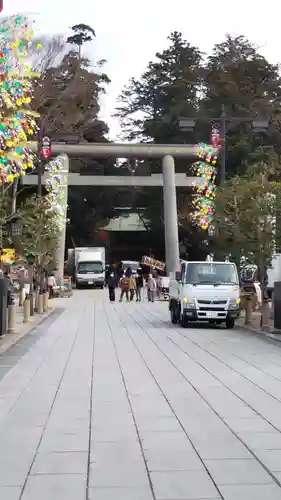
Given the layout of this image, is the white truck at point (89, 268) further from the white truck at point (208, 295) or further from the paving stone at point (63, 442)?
the paving stone at point (63, 442)

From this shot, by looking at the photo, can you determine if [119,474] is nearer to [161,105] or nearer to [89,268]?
[89,268]

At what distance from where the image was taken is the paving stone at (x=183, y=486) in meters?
5.23

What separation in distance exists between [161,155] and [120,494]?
150ft

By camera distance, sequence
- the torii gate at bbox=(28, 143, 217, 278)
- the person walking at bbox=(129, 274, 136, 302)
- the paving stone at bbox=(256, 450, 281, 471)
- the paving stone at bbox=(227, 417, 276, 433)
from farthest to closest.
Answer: the torii gate at bbox=(28, 143, 217, 278), the person walking at bbox=(129, 274, 136, 302), the paving stone at bbox=(227, 417, 276, 433), the paving stone at bbox=(256, 450, 281, 471)

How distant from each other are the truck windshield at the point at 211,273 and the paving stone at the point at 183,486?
1583 centimetres

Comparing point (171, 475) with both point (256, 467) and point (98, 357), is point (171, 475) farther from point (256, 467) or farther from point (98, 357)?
point (98, 357)

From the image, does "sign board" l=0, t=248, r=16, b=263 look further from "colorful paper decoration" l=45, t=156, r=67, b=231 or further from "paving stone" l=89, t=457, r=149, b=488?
"paving stone" l=89, t=457, r=149, b=488

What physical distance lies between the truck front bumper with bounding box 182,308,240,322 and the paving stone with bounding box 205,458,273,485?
48.5 feet

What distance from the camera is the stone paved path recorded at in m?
5.54

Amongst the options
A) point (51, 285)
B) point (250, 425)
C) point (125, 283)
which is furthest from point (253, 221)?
point (51, 285)

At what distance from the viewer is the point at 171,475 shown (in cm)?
577

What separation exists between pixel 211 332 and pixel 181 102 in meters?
47.3

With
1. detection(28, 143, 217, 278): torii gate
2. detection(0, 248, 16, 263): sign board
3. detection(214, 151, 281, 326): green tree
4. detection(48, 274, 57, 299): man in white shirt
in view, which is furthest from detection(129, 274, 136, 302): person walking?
detection(214, 151, 281, 326): green tree

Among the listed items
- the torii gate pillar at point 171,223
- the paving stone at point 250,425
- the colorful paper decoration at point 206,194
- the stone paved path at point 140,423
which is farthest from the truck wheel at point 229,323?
the torii gate pillar at point 171,223
